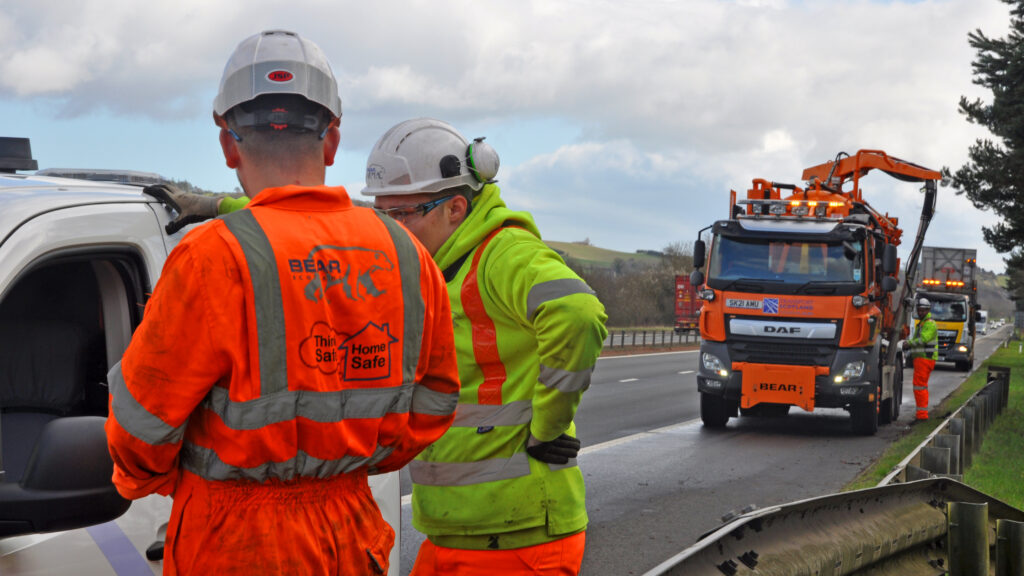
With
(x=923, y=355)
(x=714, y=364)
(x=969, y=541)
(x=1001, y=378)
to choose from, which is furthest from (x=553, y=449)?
(x=1001, y=378)

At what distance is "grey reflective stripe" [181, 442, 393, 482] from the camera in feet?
6.51

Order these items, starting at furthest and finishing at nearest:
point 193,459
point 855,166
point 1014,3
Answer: point 1014,3 < point 855,166 < point 193,459

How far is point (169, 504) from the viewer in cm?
270

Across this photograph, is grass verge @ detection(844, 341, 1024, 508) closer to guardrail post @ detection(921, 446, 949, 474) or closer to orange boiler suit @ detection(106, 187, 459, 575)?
guardrail post @ detection(921, 446, 949, 474)

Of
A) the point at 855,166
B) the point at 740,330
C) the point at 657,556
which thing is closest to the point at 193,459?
the point at 657,556

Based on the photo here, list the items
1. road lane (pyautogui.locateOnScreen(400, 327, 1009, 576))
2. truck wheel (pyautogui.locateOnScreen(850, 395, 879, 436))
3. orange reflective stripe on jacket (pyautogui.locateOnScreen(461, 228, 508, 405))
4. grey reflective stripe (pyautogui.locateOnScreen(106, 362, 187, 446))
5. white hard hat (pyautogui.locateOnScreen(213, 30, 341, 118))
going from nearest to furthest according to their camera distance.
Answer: grey reflective stripe (pyautogui.locateOnScreen(106, 362, 187, 446)), white hard hat (pyautogui.locateOnScreen(213, 30, 341, 118)), orange reflective stripe on jacket (pyautogui.locateOnScreen(461, 228, 508, 405)), road lane (pyautogui.locateOnScreen(400, 327, 1009, 576)), truck wheel (pyautogui.locateOnScreen(850, 395, 879, 436))

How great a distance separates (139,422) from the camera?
1.91 m

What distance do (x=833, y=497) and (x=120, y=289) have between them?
3136mm

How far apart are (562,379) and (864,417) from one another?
1234 cm

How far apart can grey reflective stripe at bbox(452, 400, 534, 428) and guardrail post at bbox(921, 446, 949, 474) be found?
4.65 metres

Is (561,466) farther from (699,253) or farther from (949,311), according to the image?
(949,311)

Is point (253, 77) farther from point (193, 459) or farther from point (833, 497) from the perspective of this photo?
point (833, 497)

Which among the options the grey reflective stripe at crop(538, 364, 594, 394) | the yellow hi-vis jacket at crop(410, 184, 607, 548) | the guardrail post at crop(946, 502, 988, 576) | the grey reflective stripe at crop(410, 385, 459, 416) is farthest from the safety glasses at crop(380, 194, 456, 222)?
the guardrail post at crop(946, 502, 988, 576)

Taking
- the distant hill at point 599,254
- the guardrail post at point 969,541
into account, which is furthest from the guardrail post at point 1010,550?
the distant hill at point 599,254
